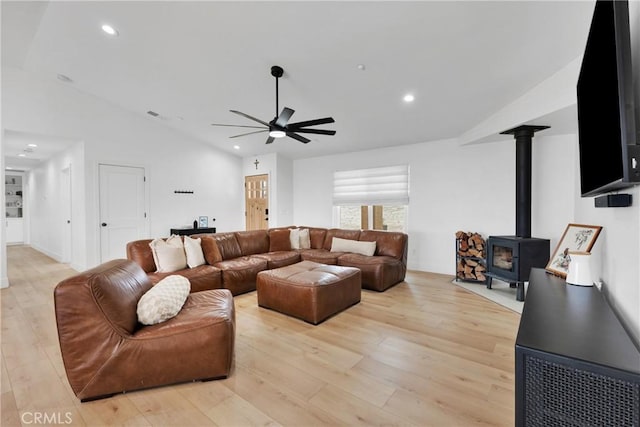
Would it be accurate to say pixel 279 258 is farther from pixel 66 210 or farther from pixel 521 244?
pixel 66 210

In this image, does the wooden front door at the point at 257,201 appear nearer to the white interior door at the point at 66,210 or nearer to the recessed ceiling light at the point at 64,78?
the white interior door at the point at 66,210

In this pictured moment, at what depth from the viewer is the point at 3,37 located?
358 centimetres

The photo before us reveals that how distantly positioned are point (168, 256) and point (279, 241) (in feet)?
6.72

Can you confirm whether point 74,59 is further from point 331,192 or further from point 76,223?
point 331,192

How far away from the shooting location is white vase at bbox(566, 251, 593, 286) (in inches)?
66.9

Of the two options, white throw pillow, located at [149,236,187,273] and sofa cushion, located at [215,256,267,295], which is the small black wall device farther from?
white throw pillow, located at [149,236,187,273]

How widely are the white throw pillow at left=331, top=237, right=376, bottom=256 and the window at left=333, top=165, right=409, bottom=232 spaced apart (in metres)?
1.12

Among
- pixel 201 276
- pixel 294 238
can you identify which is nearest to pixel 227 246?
pixel 201 276

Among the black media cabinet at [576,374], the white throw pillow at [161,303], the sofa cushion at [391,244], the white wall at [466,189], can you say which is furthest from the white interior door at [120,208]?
the black media cabinet at [576,374]

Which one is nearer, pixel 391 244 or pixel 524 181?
pixel 524 181

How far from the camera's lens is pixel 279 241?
5.16 meters

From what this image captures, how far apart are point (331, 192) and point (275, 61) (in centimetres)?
343

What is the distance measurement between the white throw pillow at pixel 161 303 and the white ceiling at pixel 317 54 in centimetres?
257

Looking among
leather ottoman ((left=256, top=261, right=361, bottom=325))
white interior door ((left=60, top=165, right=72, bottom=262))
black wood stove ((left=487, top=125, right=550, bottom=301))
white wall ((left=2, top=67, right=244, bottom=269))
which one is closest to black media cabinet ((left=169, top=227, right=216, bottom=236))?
white wall ((left=2, top=67, right=244, bottom=269))
